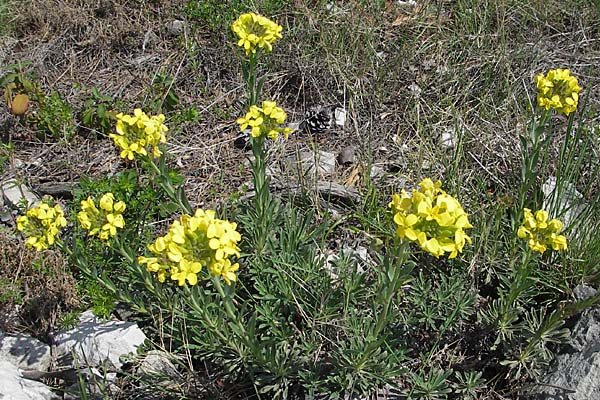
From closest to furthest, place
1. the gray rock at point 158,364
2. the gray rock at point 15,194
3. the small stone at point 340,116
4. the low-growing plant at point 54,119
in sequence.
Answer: the gray rock at point 158,364, the gray rock at point 15,194, the low-growing plant at point 54,119, the small stone at point 340,116

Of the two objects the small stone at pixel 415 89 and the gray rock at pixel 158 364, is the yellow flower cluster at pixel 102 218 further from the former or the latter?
the small stone at pixel 415 89

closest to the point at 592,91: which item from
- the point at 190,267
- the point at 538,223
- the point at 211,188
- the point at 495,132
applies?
the point at 495,132

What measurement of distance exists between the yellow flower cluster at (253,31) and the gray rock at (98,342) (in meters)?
1.61

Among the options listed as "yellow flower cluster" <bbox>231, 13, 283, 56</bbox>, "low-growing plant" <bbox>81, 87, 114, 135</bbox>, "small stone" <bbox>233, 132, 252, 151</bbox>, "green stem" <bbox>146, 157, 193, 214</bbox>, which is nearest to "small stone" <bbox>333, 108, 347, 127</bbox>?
"small stone" <bbox>233, 132, 252, 151</bbox>

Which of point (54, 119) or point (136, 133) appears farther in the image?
point (54, 119)

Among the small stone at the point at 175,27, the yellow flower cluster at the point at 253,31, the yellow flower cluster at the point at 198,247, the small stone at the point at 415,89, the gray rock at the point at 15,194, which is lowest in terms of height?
the gray rock at the point at 15,194

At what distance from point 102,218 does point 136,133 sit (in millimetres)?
433

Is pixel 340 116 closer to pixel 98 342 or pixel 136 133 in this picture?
pixel 136 133

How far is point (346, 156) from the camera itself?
3.99m

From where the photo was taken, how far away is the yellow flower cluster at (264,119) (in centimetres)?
249


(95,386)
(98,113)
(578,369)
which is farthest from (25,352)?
(578,369)

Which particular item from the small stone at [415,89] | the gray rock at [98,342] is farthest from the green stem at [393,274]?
the small stone at [415,89]

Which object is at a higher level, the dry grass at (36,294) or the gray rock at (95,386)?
the dry grass at (36,294)

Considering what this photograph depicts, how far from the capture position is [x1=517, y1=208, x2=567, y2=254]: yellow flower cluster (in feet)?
7.80
